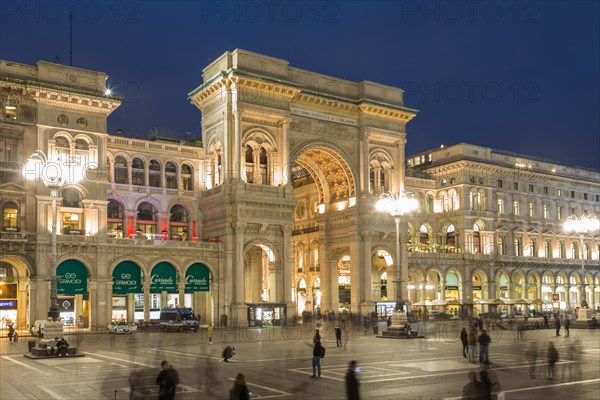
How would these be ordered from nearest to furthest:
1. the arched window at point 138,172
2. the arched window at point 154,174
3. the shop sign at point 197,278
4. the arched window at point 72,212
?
the arched window at point 72,212 → the shop sign at point 197,278 → the arched window at point 138,172 → the arched window at point 154,174

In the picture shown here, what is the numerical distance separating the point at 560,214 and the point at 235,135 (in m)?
56.3

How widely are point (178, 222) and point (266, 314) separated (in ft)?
41.7

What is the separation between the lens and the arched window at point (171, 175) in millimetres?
65125

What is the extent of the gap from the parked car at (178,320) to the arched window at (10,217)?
13032 mm

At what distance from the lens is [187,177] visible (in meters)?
66.3

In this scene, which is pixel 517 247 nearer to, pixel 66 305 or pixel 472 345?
pixel 66 305

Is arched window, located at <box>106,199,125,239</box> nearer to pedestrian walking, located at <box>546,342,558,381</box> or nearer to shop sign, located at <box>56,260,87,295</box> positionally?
shop sign, located at <box>56,260,87,295</box>

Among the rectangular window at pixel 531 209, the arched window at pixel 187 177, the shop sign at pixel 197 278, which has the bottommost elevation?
the shop sign at pixel 197 278

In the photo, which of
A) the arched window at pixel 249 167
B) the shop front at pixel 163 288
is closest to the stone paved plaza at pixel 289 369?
the shop front at pixel 163 288

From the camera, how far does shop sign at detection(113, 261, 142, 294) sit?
56625 millimetres

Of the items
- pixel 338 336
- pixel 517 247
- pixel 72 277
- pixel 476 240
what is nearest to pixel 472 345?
pixel 338 336

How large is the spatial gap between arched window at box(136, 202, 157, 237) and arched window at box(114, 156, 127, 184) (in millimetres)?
3023

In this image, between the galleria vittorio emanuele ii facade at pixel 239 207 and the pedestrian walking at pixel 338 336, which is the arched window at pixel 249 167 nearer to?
the galleria vittorio emanuele ii facade at pixel 239 207

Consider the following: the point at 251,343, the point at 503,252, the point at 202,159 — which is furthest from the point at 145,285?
the point at 503,252
